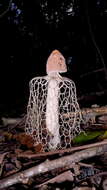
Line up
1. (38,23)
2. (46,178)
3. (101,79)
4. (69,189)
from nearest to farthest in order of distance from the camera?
(69,189) < (46,178) < (101,79) < (38,23)

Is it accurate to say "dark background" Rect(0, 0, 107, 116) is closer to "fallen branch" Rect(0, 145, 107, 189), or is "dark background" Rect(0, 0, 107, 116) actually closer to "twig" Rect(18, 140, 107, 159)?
"twig" Rect(18, 140, 107, 159)

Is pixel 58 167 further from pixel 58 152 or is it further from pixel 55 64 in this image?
pixel 55 64

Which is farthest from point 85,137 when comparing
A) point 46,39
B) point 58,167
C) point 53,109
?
point 46,39

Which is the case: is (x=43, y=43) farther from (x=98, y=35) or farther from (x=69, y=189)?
(x=69, y=189)

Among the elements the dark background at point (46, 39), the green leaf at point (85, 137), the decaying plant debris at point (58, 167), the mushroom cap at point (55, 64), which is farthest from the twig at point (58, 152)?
the dark background at point (46, 39)

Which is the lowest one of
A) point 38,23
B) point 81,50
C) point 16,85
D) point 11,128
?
point 11,128

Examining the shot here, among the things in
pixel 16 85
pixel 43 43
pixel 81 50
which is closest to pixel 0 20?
pixel 43 43

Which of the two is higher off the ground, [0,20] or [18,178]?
[0,20]
